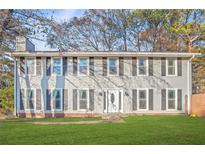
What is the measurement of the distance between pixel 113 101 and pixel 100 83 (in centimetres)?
118

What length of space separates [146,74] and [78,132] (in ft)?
34.8

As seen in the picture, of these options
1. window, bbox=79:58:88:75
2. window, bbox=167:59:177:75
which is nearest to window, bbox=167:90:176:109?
window, bbox=167:59:177:75

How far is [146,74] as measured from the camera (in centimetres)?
2348

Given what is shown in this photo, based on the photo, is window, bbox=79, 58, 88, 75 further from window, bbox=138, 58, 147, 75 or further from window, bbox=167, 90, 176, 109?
window, bbox=167, 90, 176, 109

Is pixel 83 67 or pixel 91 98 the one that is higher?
A: pixel 83 67

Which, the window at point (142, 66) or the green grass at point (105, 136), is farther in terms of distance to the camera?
the window at point (142, 66)

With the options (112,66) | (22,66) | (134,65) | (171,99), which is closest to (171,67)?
(171,99)

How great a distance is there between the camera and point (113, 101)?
23031 millimetres

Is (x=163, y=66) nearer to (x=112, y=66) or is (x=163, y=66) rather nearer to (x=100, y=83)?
(x=112, y=66)

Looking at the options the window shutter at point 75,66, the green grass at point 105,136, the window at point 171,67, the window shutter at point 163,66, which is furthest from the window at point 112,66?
the green grass at point 105,136

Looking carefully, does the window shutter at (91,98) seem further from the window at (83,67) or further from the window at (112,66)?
the window at (112,66)

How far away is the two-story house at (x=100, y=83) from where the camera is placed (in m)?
23.0
